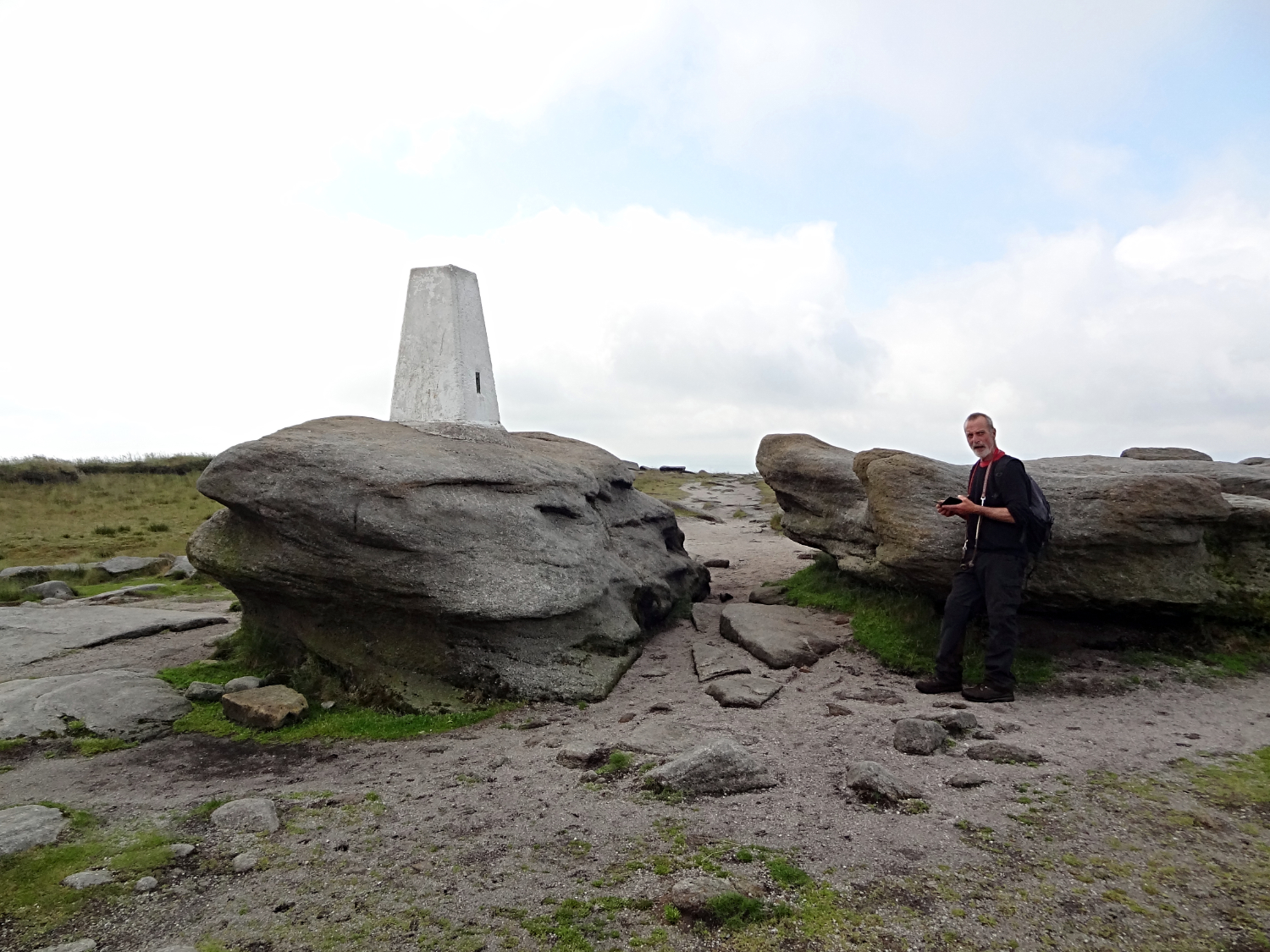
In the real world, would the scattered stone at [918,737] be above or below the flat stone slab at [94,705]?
above

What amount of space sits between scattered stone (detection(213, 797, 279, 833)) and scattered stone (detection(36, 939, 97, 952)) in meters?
1.60

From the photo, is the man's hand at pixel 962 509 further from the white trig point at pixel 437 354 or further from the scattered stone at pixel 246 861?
the white trig point at pixel 437 354

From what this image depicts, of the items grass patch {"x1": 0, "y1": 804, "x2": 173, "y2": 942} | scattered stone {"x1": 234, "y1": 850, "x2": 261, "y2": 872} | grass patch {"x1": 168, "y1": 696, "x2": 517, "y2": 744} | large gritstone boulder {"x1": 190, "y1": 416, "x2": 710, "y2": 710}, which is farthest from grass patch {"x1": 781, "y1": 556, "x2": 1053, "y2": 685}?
grass patch {"x1": 0, "y1": 804, "x2": 173, "y2": 942}

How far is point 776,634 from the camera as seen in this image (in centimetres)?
1200

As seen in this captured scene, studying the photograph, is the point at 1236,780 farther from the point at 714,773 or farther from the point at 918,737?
the point at 714,773

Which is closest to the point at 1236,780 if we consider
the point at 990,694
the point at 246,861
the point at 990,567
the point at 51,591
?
the point at 990,694

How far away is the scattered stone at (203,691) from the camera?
34.9 feet

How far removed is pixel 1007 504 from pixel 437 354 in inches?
484

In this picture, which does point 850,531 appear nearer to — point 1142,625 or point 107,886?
point 1142,625

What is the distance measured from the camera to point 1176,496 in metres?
10.1

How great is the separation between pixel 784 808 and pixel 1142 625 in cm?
733

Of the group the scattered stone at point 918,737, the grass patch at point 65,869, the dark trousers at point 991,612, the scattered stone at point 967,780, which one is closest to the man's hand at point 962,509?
the dark trousers at point 991,612

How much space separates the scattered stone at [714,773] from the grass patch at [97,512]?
24144 millimetres

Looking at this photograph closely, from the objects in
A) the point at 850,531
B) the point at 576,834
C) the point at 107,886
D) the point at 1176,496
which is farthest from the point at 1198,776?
the point at 107,886
